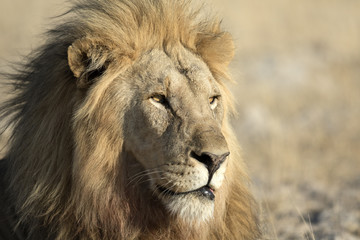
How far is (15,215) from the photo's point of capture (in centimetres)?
379

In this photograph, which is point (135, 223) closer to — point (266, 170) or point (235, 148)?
point (235, 148)

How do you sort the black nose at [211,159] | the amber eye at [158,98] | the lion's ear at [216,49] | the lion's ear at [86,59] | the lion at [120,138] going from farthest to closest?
the lion's ear at [216,49], the amber eye at [158,98], the lion's ear at [86,59], the lion at [120,138], the black nose at [211,159]

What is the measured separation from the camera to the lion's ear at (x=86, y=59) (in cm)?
340

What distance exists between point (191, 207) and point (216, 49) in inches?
50.6

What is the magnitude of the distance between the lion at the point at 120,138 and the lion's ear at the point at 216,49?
15 centimetres

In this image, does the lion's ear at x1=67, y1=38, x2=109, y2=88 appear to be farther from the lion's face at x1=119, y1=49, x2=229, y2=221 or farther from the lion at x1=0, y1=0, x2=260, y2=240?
the lion's face at x1=119, y1=49, x2=229, y2=221

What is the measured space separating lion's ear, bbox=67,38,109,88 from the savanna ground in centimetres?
123


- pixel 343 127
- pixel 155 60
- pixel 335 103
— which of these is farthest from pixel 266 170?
pixel 155 60

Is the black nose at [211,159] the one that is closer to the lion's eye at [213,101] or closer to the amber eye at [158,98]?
the amber eye at [158,98]

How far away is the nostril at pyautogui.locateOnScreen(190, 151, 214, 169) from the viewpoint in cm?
314

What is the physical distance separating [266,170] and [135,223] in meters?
5.04

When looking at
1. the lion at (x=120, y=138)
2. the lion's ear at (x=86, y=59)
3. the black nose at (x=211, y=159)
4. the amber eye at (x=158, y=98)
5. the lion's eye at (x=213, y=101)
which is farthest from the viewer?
the lion's eye at (x=213, y=101)

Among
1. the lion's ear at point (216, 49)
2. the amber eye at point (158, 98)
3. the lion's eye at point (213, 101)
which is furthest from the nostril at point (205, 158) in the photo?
the lion's ear at point (216, 49)

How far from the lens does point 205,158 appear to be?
3156 mm
